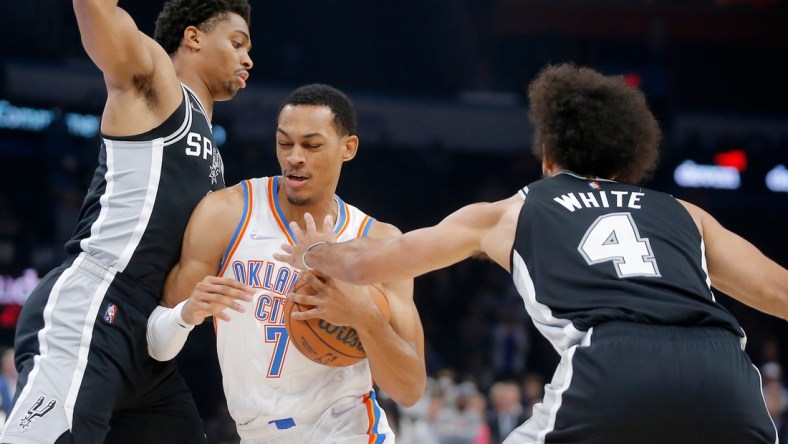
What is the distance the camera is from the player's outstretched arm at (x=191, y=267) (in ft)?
12.0

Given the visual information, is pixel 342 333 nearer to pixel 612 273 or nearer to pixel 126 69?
pixel 612 273

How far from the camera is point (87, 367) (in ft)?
11.8

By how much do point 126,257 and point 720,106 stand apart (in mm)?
14114

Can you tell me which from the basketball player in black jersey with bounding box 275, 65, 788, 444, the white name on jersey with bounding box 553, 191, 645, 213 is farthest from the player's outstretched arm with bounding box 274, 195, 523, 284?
the white name on jersey with bounding box 553, 191, 645, 213

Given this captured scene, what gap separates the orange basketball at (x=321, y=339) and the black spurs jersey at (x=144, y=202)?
0.55 metres

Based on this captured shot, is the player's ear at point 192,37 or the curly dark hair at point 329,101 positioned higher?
the player's ear at point 192,37

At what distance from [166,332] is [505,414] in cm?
836

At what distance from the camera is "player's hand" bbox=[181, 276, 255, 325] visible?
3.46m

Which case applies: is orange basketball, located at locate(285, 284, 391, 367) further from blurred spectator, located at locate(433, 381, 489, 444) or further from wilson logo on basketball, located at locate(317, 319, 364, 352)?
blurred spectator, located at locate(433, 381, 489, 444)

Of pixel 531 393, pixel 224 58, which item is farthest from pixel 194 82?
pixel 531 393

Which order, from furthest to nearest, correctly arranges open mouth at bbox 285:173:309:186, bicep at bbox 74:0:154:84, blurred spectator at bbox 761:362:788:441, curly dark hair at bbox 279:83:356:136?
blurred spectator at bbox 761:362:788:441
curly dark hair at bbox 279:83:356:136
open mouth at bbox 285:173:309:186
bicep at bbox 74:0:154:84

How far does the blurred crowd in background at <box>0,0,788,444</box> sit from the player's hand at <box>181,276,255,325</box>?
880 cm

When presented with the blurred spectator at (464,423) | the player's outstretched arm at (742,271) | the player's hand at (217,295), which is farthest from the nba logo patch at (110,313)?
the blurred spectator at (464,423)

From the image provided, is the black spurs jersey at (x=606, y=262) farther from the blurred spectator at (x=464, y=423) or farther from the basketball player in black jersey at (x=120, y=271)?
the blurred spectator at (x=464, y=423)
